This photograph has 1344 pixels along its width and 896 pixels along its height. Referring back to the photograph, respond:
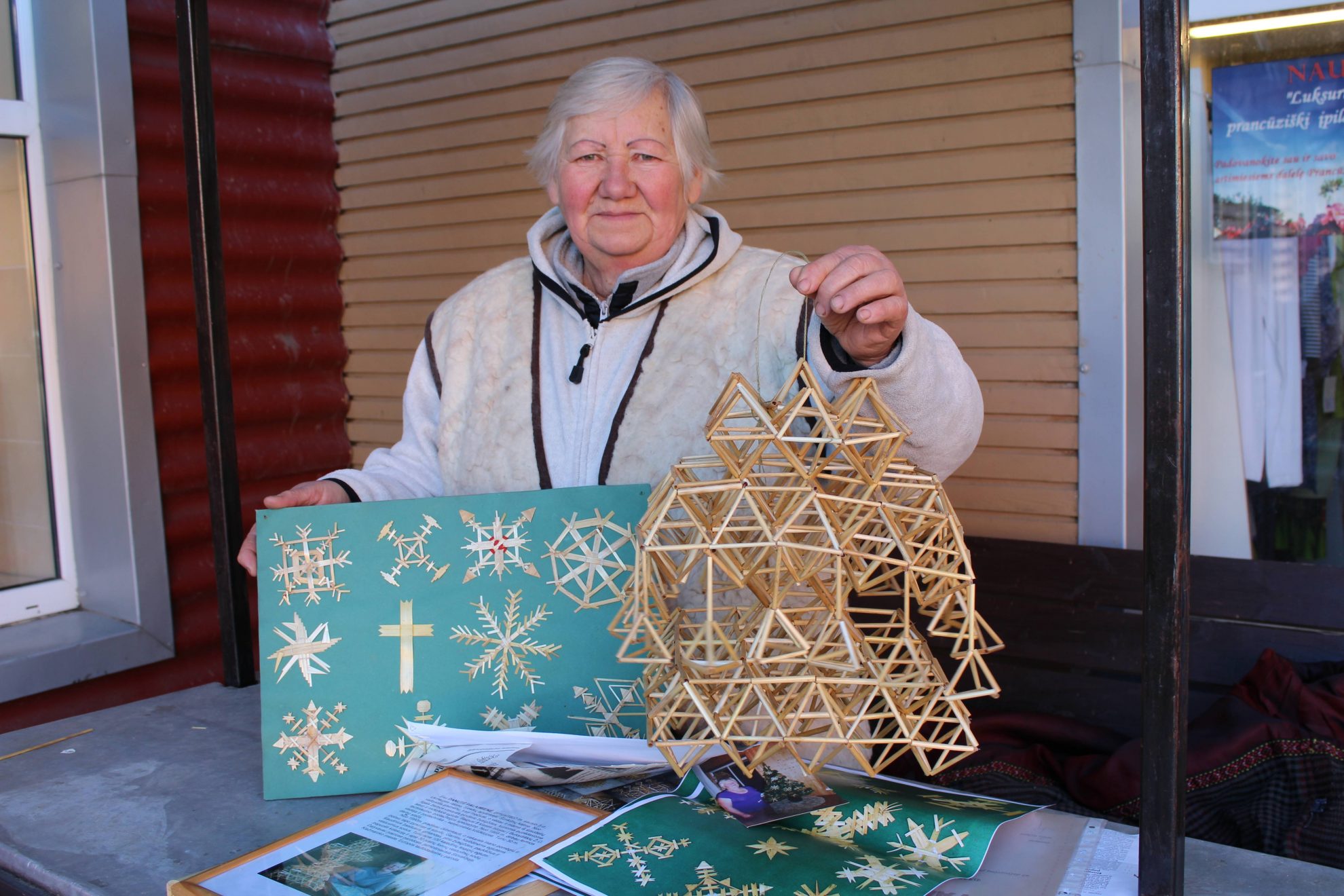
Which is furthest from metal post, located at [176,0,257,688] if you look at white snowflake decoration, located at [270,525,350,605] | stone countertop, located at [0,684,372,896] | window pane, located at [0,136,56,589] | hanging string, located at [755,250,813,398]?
window pane, located at [0,136,56,589]

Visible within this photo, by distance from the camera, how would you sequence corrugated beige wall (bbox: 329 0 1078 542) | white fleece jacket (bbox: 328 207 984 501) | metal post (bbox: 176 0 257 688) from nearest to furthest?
white fleece jacket (bbox: 328 207 984 501) < metal post (bbox: 176 0 257 688) < corrugated beige wall (bbox: 329 0 1078 542)

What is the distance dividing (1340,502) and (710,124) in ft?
6.76

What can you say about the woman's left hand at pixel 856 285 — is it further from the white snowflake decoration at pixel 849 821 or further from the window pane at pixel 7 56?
the window pane at pixel 7 56

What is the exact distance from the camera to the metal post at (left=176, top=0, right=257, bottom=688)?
6.22 feet

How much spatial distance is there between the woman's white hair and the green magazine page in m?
1.06

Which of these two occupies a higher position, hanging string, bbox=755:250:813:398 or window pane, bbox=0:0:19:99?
window pane, bbox=0:0:19:99

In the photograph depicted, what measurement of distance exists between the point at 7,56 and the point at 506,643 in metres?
2.73

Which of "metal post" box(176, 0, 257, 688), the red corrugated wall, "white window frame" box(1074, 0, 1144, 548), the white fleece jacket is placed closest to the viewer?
the white fleece jacket

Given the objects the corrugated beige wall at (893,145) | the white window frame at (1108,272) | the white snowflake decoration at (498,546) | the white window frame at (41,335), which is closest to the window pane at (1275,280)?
the white window frame at (1108,272)

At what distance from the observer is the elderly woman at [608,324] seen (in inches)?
64.3

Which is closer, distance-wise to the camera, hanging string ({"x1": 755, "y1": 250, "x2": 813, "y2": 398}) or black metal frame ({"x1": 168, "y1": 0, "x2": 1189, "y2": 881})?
black metal frame ({"x1": 168, "y1": 0, "x2": 1189, "y2": 881})

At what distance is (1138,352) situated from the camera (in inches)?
106

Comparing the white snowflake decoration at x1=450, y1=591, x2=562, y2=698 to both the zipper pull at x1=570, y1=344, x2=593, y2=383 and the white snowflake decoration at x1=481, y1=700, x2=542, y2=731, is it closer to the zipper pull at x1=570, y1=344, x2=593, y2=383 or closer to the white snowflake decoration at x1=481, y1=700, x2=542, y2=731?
the white snowflake decoration at x1=481, y1=700, x2=542, y2=731

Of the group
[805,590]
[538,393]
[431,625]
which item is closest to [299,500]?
[431,625]
